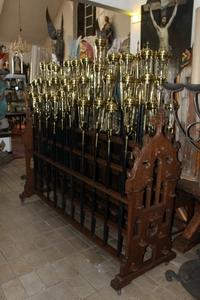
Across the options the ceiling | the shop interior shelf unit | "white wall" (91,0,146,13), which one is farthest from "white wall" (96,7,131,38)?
the shop interior shelf unit

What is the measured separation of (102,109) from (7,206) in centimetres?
160

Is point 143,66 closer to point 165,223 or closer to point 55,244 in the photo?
point 165,223

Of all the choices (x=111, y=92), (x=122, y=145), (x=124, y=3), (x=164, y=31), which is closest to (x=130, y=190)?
(x=122, y=145)

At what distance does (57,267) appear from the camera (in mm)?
1945

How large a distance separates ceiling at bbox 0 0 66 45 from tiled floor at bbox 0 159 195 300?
22.1ft

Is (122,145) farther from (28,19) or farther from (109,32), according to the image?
(28,19)

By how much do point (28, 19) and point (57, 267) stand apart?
7986 mm

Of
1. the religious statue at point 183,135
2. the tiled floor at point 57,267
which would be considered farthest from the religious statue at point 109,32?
the tiled floor at point 57,267

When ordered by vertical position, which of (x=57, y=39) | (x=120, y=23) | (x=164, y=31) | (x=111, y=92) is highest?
(x=57, y=39)

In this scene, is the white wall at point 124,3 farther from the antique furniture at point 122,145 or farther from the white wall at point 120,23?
the white wall at point 120,23

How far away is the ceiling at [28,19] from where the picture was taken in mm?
7676

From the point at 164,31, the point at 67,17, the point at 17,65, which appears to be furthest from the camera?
the point at 17,65

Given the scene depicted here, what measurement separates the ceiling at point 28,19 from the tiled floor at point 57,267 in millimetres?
6732

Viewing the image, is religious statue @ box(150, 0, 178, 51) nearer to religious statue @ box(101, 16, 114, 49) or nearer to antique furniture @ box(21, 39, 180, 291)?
antique furniture @ box(21, 39, 180, 291)
